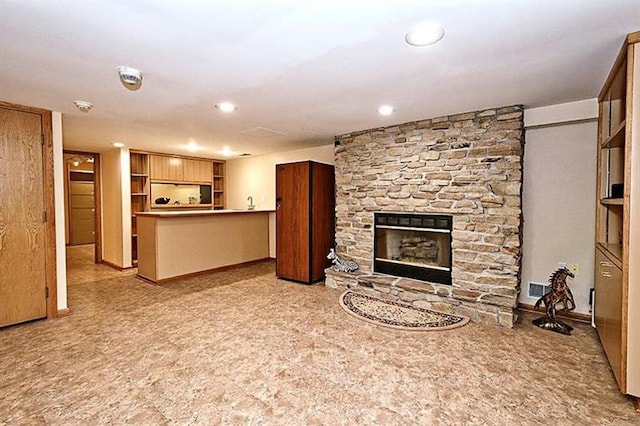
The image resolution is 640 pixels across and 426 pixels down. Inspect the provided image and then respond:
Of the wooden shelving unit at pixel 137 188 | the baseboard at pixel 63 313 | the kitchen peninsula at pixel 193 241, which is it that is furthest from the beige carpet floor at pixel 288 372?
the wooden shelving unit at pixel 137 188

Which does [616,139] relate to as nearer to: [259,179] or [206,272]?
[206,272]

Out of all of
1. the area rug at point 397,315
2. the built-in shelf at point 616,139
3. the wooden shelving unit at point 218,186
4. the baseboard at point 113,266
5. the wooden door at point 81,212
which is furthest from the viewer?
the wooden door at point 81,212

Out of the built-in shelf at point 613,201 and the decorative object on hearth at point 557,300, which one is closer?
the built-in shelf at point 613,201

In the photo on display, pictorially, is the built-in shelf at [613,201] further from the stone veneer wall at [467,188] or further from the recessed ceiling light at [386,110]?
the recessed ceiling light at [386,110]

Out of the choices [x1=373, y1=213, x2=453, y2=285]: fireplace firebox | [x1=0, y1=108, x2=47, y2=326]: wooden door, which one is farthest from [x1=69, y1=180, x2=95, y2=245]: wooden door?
[x1=373, y1=213, x2=453, y2=285]: fireplace firebox

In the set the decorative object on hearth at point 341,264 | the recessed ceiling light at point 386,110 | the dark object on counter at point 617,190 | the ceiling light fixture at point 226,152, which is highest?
the ceiling light fixture at point 226,152

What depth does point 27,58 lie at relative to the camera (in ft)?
6.70

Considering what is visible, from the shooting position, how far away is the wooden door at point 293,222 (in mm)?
4562

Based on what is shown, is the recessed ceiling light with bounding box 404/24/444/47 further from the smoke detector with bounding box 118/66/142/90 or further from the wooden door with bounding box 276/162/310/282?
the wooden door with bounding box 276/162/310/282

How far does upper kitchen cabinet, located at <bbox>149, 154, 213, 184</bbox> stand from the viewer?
19.9ft

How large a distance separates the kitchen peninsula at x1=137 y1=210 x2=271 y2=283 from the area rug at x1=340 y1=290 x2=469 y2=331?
8.29 feet

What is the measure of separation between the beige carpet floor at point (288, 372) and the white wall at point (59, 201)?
1.01 feet

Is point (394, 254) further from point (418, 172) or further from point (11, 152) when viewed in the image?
point (11, 152)

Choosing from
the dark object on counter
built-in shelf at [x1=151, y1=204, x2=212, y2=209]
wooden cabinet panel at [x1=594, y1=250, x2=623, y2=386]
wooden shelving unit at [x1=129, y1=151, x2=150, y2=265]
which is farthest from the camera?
built-in shelf at [x1=151, y1=204, x2=212, y2=209]
